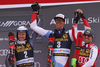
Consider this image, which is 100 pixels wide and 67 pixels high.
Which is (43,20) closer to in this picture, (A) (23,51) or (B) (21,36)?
(B) (21,36)

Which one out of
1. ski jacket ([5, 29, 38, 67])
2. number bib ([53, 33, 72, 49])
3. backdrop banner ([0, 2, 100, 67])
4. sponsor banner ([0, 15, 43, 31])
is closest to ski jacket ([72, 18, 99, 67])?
number bib ([53, 33, 72, 49])

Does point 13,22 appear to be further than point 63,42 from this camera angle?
Yes

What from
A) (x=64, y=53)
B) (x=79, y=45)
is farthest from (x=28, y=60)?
(x=79, y=45)

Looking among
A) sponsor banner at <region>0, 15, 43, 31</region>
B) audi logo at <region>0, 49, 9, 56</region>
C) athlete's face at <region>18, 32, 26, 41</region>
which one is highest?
sponsor banner at <region>0, 15, 43, 31</region>

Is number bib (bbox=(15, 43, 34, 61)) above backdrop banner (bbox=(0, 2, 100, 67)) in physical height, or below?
below

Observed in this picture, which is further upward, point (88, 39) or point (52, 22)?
point (52, 22)

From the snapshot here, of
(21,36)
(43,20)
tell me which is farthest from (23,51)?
(43,20)

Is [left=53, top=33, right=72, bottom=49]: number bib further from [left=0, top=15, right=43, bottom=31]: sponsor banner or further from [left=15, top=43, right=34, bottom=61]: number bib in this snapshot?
[left=0, top=15, right=43, bottom=31]: sponsor banner

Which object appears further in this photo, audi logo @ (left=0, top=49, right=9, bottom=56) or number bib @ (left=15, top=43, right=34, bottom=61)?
audi logo @ (left=0, top=49, right=9, bottom=56)

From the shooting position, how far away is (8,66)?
3277mm

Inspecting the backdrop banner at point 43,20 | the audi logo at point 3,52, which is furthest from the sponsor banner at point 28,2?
the audi logo at point 3,52

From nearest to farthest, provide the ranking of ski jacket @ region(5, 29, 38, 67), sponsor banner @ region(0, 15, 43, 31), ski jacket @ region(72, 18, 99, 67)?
ski jacket @ region(72, 18, 99, 67), ski jacket @ region(5, 29, 38, 67), sponsor banner @ region(0, 15, 43, 31)

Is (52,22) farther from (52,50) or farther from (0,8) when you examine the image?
(0,8)

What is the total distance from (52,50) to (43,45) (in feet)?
2.10
